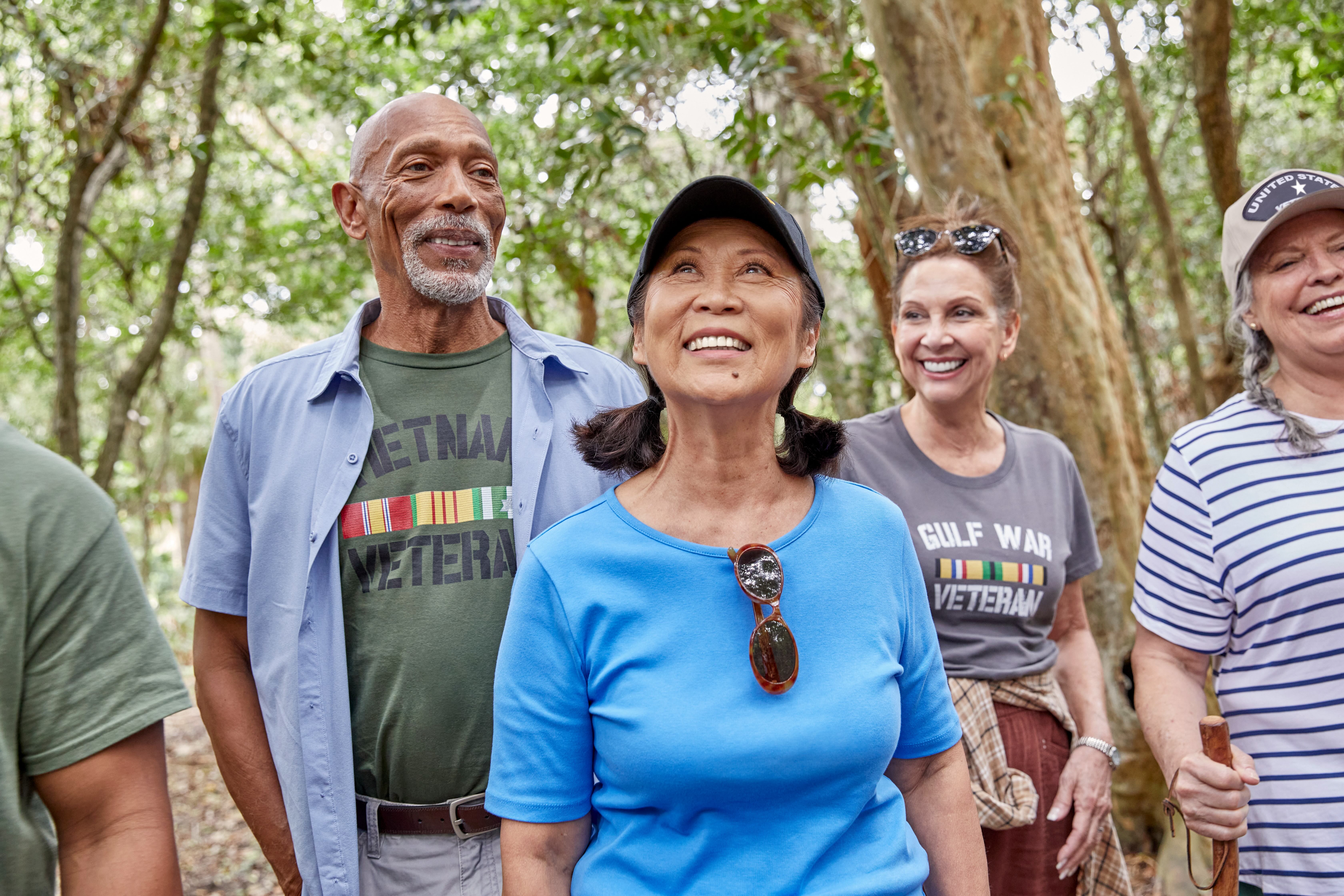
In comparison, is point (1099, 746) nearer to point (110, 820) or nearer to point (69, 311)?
point (110, 820)

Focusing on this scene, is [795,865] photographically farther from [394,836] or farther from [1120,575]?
[1120,575]

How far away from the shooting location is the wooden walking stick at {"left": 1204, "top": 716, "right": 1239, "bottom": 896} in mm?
2088

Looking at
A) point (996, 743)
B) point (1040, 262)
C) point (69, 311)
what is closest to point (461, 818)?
point (996, 743)

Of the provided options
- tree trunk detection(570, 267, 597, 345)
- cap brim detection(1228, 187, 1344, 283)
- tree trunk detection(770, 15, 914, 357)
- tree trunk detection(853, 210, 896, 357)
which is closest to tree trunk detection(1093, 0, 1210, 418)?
tree trunk detection(770, 15, 914, 357)

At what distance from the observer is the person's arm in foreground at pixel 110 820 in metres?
1.42

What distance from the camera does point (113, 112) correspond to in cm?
729

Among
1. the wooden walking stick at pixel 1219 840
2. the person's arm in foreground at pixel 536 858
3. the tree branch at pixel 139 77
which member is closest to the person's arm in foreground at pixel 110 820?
the person's arm in foreground at pixel 536 858

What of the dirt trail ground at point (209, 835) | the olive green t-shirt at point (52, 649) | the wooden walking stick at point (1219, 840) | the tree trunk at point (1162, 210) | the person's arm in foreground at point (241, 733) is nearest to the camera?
the olive green t-shirt at point (52, 649)

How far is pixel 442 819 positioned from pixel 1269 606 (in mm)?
1855

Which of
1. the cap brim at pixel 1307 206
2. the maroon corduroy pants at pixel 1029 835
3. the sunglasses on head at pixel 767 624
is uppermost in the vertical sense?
the cap brim at pixel 1307 206

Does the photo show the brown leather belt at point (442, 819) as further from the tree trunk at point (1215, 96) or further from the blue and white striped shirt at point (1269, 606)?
the tree trunk at point (1215, 96)

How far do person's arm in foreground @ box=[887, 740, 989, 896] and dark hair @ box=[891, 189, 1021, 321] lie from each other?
143cm

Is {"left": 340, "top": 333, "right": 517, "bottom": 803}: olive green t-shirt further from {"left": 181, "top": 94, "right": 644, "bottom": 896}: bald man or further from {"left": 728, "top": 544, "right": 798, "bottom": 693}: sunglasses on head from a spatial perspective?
{"left": 728, "top": 544, "right": 798, "bottom": 693}: sunglasses on head

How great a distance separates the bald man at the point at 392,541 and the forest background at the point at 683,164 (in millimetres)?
1014
